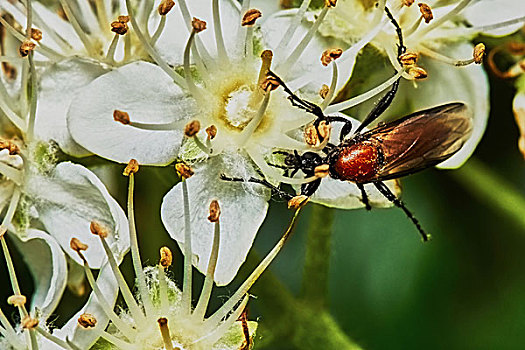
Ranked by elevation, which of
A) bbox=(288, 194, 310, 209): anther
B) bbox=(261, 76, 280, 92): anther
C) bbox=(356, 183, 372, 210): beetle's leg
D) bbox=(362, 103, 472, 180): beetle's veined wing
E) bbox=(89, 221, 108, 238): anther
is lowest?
bbox=(356, 183, 372, 210): beetle's leg

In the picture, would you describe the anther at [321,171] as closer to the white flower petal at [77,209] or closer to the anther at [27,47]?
the white flower petal at [77,209]

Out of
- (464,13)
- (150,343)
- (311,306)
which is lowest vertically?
(311,306)

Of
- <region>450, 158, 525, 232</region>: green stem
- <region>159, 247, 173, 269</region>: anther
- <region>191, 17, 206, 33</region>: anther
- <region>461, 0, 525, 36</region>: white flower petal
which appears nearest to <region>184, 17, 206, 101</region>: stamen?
<region>191, 17, 206, 33</region>: anther

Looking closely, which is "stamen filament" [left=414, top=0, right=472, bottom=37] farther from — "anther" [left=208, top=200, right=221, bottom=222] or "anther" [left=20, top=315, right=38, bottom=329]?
"anther" [left=20, top=315, right=38, bottom=329]

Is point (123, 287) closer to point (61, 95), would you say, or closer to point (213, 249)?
point (213, 249)

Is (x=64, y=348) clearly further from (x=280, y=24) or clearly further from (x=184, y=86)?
(x=280, y=24)

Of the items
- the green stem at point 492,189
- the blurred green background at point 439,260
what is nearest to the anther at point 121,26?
Result: the blurred green background at point 439,260

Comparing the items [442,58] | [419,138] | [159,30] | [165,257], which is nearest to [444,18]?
[442,58]

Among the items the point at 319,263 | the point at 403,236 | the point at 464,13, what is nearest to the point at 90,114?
the point at 319,263
